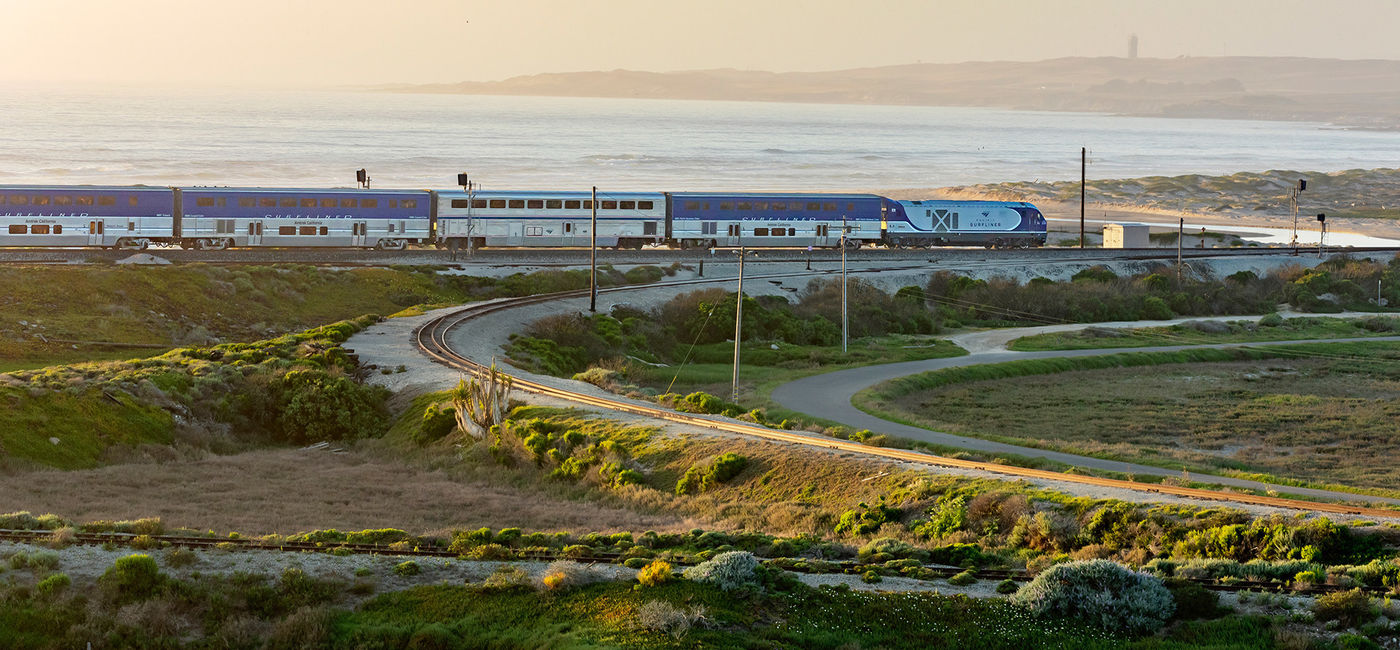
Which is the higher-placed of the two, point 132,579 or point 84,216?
point 84,216

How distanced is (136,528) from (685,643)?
1006 cm

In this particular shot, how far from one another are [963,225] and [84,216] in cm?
4744

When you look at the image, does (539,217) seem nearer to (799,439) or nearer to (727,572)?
(799,439)

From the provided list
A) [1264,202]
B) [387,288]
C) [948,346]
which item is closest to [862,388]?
[948,346]

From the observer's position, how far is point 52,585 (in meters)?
18.7

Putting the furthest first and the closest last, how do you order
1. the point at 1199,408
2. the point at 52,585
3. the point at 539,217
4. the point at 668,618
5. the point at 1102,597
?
the point at 539,217
the point at 1199,408
the point at 52,585
the point at 1102,597
the point at 668,618

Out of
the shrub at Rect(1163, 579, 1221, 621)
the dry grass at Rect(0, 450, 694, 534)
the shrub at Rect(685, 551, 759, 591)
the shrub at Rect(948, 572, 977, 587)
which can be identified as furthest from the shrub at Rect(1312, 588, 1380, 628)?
the dry grass at Rect(0, 450, 694, 534)

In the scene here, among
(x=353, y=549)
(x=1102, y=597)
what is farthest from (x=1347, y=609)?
(x=353, y=549)

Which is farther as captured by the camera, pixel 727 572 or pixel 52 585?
pixel 727 572

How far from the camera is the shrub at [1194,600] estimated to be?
18328mm

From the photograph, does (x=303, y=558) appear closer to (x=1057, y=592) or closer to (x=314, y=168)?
(x=1057, y=592)

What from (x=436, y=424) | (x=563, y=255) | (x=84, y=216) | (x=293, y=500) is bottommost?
(x=293, y=500)

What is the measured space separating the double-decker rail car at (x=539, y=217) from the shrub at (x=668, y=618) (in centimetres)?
5022

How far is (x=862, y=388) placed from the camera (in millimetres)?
46906
